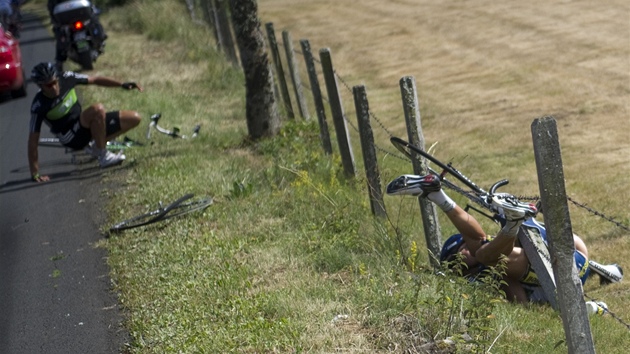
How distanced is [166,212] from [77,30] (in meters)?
11.4

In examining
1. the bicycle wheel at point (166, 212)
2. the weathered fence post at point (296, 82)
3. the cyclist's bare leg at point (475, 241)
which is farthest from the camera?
the weathered fence post at point (296, 82)

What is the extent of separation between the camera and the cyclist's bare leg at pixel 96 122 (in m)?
12.8

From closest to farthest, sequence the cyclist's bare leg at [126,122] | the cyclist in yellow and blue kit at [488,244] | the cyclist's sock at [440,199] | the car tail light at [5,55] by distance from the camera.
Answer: the cyclist in yellow and blue kit at [488,244]
the cyclist's sock at [440,199]
the cyclist's bare leg at [126,122]
the car tail light at [5,55]

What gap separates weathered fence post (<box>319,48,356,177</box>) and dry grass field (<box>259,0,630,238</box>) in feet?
7.29

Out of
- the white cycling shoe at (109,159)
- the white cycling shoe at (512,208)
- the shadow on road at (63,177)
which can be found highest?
the white cycling shoe at (512,208)

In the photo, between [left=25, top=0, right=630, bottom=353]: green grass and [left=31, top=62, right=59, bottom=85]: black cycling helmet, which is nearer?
[left=25, top=0, right=630, bottom=353]: green grass

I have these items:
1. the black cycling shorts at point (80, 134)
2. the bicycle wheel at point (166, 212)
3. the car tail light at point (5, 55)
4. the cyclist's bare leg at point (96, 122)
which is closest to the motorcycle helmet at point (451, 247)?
the bicycle wheel at point (166, 212)

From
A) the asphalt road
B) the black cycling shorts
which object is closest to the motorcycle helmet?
the asphalt road

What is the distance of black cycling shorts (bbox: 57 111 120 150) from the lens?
510 inches

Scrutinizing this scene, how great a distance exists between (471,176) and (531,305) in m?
4.91

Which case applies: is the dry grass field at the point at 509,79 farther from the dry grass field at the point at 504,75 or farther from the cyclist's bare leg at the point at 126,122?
the cyclist's bare leg at the point at 126,122

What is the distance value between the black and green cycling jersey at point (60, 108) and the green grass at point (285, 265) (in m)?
0.83

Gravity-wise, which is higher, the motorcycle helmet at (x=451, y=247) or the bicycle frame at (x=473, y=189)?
the bicycle frame at (x=473, y=189)

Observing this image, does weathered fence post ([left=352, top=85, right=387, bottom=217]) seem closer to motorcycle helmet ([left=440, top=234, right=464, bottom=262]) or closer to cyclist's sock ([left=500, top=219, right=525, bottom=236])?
motorcycle helmet ([left=440, top=234, right=464, bottom=262])
